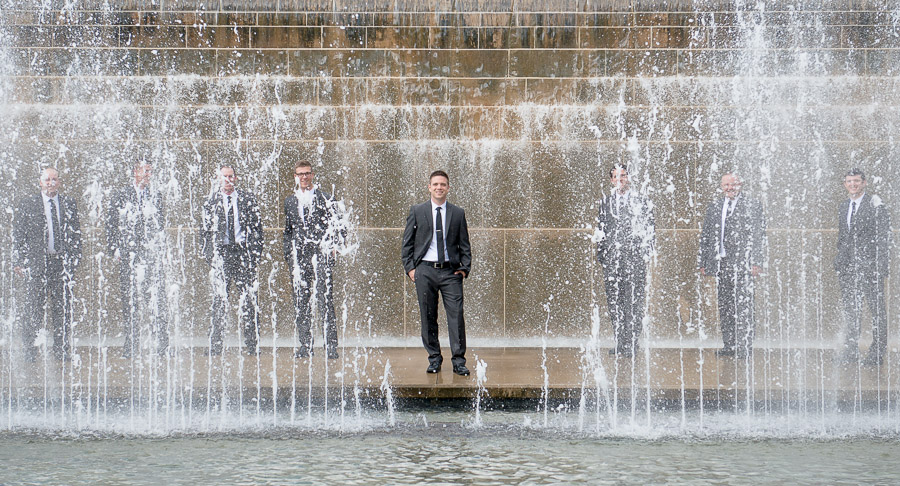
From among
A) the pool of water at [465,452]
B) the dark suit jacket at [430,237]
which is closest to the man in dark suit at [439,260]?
the dark suit jacket at [430,237]

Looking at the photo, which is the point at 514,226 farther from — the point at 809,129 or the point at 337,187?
the point at 809,129

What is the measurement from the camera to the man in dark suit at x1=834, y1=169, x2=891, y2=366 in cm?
958

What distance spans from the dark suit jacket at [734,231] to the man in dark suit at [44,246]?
6181 mm

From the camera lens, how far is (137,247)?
1041 centimetres

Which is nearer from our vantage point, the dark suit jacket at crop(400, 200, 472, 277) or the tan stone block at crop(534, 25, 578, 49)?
the dark suit jacket at crop(400, 200, 472, 277)

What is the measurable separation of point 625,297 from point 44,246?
18.8 feet

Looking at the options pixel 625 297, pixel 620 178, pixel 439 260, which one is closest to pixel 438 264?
pixel 439 260

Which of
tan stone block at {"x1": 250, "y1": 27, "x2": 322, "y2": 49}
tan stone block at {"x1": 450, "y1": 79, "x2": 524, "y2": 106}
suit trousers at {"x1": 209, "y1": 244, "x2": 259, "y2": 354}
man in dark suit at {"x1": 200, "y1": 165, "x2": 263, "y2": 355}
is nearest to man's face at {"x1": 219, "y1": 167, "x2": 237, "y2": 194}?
man in dark suit at {"x1": 200, "y1": 165, "x2": 263, "y2": 355}

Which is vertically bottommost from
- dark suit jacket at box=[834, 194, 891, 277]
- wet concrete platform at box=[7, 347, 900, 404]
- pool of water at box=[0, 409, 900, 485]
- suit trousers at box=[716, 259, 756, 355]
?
pool of water at box=[0, 409, 900, 485]

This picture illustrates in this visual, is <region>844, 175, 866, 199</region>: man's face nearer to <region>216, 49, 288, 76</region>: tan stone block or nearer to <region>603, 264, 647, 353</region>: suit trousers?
<region>603, 264, 647, 353</region>: suit trousers

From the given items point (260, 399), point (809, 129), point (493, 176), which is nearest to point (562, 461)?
point (260, 399)

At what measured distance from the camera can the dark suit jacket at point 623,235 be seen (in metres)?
9.92

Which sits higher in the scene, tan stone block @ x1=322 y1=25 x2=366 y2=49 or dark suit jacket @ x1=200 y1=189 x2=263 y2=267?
tan stone block @ x1=322 y1=25 x2=366 y2=49

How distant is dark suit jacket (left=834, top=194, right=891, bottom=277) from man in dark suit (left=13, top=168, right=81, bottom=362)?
24.3ft
